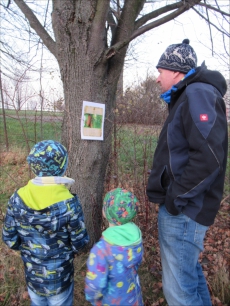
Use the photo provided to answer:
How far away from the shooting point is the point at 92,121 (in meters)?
2.57

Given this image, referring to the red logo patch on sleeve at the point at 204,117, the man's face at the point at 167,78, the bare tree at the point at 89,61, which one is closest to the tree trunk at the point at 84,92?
the bare tree at the point at 89,61

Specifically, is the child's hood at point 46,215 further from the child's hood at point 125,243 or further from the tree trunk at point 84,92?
the tree trunk at point 84,92

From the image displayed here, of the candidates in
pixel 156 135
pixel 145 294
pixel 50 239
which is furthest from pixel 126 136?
pixel 50 239

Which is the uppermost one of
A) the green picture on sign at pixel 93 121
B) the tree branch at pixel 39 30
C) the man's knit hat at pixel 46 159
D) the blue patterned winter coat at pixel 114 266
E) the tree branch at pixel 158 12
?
the tree branch at pixel 158 12

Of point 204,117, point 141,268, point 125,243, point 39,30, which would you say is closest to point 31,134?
point 39,30

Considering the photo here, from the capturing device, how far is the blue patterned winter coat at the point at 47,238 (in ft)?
5.32

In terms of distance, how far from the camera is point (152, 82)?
4.66m

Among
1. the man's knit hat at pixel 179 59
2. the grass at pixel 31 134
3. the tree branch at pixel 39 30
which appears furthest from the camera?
the grass at pixel 31 134

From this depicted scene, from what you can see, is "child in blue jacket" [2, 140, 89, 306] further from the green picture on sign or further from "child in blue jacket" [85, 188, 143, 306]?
the green picture on sign

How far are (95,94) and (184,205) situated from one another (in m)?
1.46

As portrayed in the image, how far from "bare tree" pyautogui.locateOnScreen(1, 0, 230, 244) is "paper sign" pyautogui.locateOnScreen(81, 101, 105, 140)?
0.05 meters

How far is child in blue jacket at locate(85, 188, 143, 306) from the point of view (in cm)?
149

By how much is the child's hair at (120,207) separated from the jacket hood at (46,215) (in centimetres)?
25

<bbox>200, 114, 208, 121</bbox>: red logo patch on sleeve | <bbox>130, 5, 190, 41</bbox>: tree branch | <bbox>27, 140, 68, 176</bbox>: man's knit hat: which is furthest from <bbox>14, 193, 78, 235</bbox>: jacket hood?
<bbox>130, 5, 190, 41</bbox>: tree branch
